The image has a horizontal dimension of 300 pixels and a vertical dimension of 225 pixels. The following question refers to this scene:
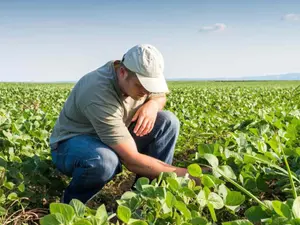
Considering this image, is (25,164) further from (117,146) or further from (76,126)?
(117,146)

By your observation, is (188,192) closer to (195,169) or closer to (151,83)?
(195,169)

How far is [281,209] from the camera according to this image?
4.88 feet

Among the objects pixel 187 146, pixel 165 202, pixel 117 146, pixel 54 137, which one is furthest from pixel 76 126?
pixel 187 146

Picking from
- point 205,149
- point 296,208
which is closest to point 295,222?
point 296,208

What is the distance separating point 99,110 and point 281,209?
1.42 meters

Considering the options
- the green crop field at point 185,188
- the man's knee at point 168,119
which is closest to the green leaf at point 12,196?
the green crop field at point 185,188

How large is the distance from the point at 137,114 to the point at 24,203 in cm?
91

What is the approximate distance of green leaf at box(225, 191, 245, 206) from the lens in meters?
1.78

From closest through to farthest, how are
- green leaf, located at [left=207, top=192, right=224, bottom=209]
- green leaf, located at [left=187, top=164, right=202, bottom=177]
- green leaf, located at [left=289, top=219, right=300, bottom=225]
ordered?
green leaf, located at [left=289, top=219, right=300, bottom=225] → green leaf, located at [left=207, top=192, right=224, bottom=209] → green leaf, located at [left=187, top=164, right=202, bottom=177]

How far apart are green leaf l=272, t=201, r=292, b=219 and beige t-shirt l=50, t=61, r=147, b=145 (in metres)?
1.30

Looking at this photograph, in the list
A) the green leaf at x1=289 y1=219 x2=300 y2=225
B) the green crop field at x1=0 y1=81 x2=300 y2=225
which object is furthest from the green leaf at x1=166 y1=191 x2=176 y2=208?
the green leaf at x1=289 y1=219 x2=300 y2=225

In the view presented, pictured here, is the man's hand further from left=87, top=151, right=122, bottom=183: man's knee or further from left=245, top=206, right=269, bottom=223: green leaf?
left=245, top=206, right=269, bottom=223: green leaf

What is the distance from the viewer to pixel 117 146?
266 cm

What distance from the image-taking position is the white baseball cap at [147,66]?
8.33 ft
